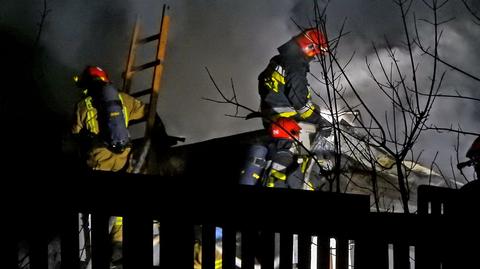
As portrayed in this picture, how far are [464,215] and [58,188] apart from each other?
7.33 feet

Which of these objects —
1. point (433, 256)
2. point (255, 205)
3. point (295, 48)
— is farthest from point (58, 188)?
point (295, 48)

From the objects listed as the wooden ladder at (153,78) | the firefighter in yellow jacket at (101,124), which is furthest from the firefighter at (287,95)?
the firefighter in yellow jacket at (101,124)

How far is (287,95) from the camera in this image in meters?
6.65

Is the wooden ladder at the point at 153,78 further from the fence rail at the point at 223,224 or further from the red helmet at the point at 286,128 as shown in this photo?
the fence rail at the point at 223,224

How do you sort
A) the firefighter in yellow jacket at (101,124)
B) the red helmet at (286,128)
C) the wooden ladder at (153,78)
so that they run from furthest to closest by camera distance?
the wooden ladder at (153,78) → the red helmet at (286,128) → the firefighter in yellow jacket at (101,124)

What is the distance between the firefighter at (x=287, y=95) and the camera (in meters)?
6.37

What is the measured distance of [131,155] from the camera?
6789 millimetres

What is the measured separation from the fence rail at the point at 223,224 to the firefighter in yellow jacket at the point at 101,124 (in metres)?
3.70

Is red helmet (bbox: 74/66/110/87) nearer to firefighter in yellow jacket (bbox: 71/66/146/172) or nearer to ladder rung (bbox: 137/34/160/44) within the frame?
firefighter in yellow jacket (bbox: 71/66/146/172)

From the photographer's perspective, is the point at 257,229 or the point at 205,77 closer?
the point at 257,229

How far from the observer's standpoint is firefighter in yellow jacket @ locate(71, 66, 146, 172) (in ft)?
20.5

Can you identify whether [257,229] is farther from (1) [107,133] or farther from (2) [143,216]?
(1) [107,133]

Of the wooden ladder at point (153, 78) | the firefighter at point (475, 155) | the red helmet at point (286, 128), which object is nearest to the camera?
the firefighter at point (475, 155)

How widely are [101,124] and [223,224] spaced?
15.0ft
